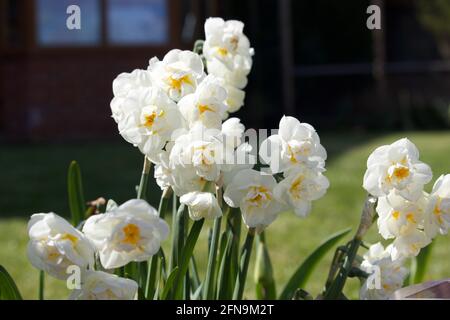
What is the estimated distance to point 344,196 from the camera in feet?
17.5

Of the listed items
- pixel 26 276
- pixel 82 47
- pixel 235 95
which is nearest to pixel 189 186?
pixel 235 95

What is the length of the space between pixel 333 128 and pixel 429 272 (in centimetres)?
763

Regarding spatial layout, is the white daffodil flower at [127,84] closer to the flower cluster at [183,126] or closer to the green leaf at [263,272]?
the flower cluster at [183,126]

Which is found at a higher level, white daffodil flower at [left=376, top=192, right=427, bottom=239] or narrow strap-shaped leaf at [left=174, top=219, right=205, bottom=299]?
white daffodil flower at [left=376, top=192, right=427, bottom=239]

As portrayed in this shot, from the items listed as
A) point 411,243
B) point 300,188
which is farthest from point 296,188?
point 411,243

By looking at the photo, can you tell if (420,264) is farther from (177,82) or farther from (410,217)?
(177,82)

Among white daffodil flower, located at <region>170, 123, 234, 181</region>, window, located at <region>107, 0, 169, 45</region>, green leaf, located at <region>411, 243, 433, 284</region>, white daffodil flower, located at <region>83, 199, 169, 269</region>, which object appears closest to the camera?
white daffodil flower, located at <region>83, 199, 169, 269</region>

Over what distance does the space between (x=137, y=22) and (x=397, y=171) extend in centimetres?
907

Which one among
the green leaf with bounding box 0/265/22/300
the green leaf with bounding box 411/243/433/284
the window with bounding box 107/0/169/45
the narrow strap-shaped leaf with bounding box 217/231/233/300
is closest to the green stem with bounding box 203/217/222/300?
the narrow strap-shaped leaf with bounding box 217/231/233/300

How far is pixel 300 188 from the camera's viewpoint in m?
1.30

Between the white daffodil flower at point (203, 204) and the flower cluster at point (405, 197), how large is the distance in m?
0.25

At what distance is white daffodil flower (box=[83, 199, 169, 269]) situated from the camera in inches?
43.5

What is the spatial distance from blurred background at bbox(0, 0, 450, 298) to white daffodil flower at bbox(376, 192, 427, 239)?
299 centimetres

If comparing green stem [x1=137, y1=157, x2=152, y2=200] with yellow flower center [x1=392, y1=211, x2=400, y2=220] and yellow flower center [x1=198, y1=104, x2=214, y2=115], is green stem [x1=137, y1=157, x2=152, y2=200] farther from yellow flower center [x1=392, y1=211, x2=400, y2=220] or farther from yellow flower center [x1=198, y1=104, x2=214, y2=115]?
yellow flower center [x1=392, y1=211, x2=400, y2=220]
